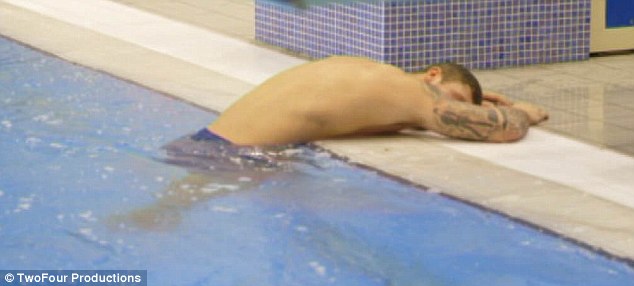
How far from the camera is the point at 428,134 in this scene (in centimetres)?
608

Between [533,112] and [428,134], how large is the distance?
1.75 feet

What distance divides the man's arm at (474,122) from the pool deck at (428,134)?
2.0 inches

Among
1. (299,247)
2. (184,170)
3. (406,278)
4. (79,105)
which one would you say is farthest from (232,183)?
(79,105)

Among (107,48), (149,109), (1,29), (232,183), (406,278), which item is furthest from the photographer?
(1,29)

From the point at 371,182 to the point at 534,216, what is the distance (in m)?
0.77

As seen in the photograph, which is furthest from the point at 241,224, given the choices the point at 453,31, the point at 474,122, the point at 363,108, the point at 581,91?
the point at 453,31

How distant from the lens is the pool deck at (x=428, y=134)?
5039 mm

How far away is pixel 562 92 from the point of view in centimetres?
705

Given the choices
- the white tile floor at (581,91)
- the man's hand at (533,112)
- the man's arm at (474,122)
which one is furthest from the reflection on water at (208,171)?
the white tile floor at (581,91)

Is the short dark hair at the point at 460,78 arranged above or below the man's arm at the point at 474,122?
above

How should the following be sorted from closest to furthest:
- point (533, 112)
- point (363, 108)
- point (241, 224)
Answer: point (241, 224), point (363, 108), point (533, 112)

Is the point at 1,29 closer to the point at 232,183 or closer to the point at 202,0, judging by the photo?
the point at 202,0

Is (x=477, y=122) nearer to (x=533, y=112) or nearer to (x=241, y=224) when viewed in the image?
(x=533, y=112)

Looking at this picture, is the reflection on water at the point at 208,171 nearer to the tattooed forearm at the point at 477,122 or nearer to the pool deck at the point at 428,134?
the pool deck at the point at 428,134
